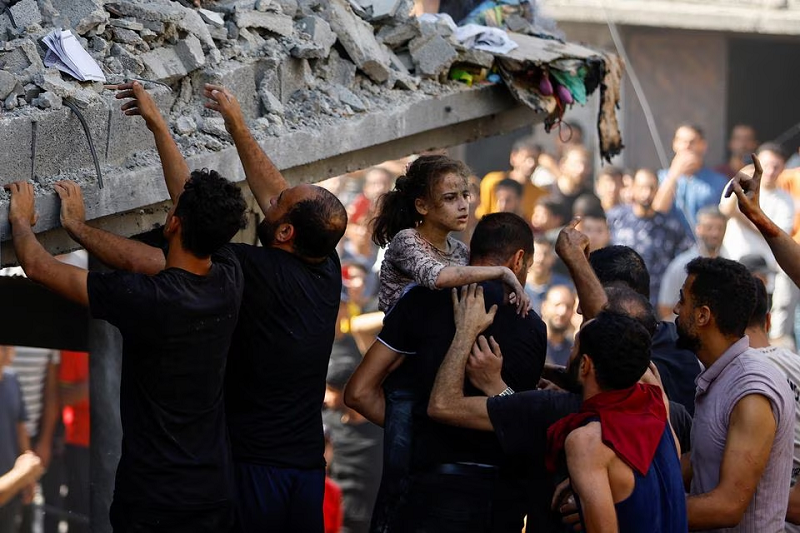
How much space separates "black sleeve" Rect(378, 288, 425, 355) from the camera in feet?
15.1

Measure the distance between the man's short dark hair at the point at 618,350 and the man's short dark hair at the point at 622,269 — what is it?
4.30 feet

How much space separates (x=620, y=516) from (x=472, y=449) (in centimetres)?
82

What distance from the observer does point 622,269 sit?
5.28 m

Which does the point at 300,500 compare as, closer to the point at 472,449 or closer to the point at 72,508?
the point at 472,449

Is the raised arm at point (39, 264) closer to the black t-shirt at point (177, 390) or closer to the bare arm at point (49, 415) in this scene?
the black t-shirt at point (177, 390)

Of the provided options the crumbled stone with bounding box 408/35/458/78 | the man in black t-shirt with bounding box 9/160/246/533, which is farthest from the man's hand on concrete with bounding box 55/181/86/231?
the crumbled stone with bounding box 408/35/458/78

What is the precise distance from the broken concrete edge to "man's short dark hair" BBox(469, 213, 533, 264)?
118 centimetres

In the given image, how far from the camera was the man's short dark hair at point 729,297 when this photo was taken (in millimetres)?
4453

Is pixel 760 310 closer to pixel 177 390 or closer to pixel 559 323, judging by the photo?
pixel 177 390

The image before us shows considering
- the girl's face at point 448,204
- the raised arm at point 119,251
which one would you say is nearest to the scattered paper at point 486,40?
the girl's face at point 448,204

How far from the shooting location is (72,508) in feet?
26.4

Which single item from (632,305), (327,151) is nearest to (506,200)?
(327,151)

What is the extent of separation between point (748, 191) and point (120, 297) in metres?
2.70

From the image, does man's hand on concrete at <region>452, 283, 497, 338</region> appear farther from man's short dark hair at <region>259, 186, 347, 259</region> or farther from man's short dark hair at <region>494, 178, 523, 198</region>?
man's short dark hair at <region>494, 178, 523, 198</region>
